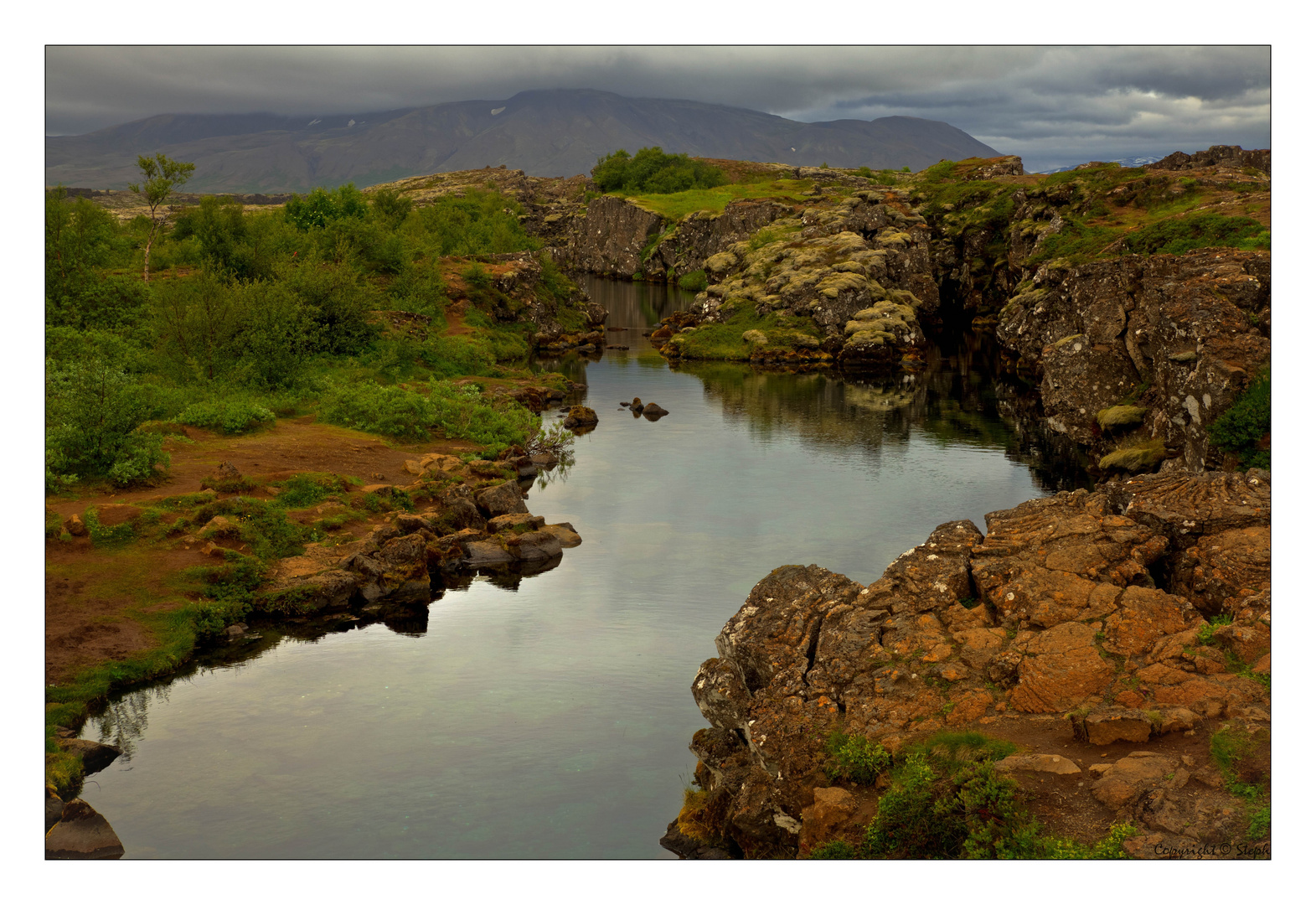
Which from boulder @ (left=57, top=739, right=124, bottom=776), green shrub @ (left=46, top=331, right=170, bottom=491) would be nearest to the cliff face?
boulder @ (left=57, top=739, right=124, bottom=776)

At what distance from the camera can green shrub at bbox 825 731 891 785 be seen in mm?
14609

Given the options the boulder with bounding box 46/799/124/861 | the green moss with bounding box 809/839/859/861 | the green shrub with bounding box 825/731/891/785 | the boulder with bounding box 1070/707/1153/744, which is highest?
the boulder with bounding box 1070/707/1153/744

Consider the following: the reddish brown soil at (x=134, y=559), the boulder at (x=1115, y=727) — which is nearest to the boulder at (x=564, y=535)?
the reddish brown soil at (x=134, y=559)

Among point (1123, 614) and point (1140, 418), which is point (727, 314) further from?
point (1123, 614)

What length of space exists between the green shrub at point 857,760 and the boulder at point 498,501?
22.9 meters

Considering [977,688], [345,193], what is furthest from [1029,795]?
[345,193]

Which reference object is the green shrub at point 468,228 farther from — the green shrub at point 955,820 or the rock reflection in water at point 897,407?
the green shrub at point 955,820

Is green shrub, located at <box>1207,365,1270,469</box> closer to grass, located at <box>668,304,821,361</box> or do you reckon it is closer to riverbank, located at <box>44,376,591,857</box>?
riverbank, located at <box>44,376,591,857</box>

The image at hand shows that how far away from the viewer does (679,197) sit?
550ft

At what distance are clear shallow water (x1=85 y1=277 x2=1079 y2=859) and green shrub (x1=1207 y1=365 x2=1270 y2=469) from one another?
376 inches

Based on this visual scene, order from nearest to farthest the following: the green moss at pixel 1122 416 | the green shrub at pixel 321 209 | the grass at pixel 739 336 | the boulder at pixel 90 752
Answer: the boulder at pixel 90 752
the green moss at pixel 1122 416
the grass at pixel 739 336
the green shrub at pixel 321 209

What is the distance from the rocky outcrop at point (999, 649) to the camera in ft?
47.8

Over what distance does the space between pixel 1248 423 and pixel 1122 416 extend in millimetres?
12067

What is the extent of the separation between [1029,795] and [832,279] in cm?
7774
